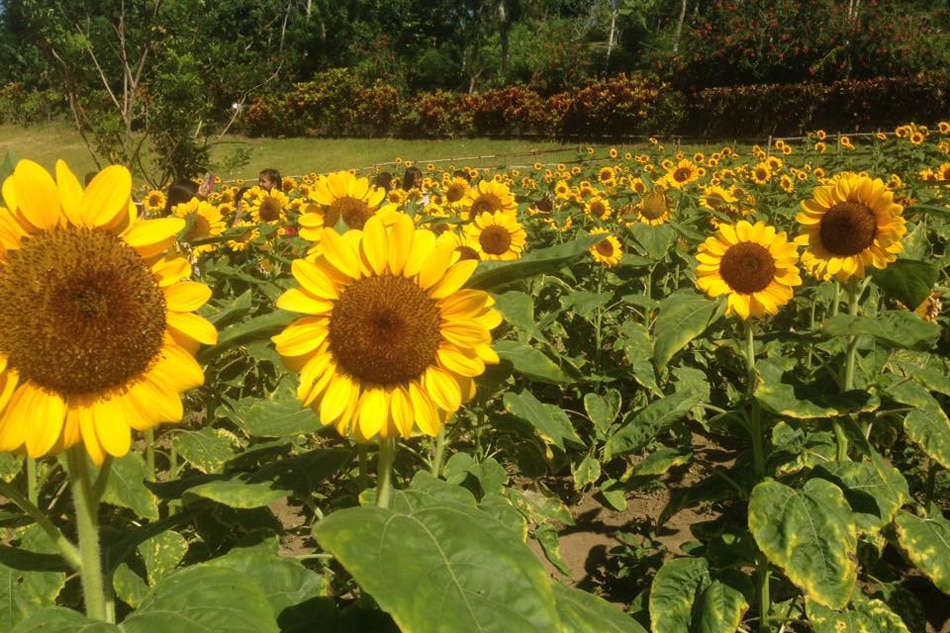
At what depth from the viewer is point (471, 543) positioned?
1046 mm

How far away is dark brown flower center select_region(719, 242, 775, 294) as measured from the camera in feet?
9.30

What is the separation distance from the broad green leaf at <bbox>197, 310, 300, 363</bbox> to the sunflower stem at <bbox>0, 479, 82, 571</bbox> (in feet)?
1.06

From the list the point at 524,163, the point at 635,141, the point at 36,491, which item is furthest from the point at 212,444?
the point at 635,141

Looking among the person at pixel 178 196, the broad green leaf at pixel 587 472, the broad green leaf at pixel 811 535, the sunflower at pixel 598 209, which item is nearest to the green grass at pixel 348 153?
the sunflower at pixel 598 209

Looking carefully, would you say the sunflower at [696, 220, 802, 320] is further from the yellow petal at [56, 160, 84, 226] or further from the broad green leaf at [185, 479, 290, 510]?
the yellow petal at [56, 160, 84, 226]

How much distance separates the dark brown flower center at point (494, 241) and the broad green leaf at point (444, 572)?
118 inches

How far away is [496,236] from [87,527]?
3.04m

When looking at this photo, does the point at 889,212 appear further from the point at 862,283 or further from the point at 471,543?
the point at 471,543

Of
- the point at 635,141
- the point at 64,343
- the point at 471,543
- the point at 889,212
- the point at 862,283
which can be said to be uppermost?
the point at 64,343

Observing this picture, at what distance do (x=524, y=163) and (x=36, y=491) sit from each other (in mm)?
22771

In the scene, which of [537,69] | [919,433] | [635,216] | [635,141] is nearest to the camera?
[919,433]

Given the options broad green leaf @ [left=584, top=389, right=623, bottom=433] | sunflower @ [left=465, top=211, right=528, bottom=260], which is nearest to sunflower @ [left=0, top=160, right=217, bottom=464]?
broad green leaf @ [left=584, top=389, right=623, bottom=433]

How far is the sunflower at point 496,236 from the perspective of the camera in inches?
159

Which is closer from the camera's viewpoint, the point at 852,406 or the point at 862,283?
the point at 852,406
